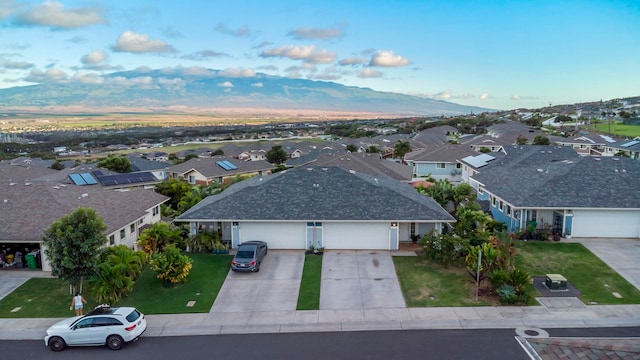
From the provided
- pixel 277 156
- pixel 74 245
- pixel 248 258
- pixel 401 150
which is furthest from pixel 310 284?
pixel 277 156

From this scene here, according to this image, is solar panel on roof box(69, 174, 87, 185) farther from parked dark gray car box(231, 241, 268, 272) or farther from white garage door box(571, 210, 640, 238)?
white garage door box(571, 210, 640, 238)

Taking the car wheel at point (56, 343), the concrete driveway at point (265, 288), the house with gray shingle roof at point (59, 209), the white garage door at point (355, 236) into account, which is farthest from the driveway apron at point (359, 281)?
the house with gray shingle roof at point (59, 209)

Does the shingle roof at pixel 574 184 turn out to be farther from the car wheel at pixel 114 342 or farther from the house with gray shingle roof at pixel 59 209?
the house with gray shingle roof at pixel 59 209

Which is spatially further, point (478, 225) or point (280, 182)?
point (280, 182)

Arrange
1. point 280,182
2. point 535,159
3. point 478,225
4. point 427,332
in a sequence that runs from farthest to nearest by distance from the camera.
Answer: point 535,159
point 280,182
point 478,225
point 427,332

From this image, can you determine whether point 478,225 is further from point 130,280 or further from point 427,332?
point 130,280

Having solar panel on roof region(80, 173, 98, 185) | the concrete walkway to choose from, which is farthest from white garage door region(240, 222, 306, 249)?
solar panel on roof region(80, 173, 98, 185)

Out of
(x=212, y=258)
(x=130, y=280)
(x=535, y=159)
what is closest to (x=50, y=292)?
(x=130, y=280)
